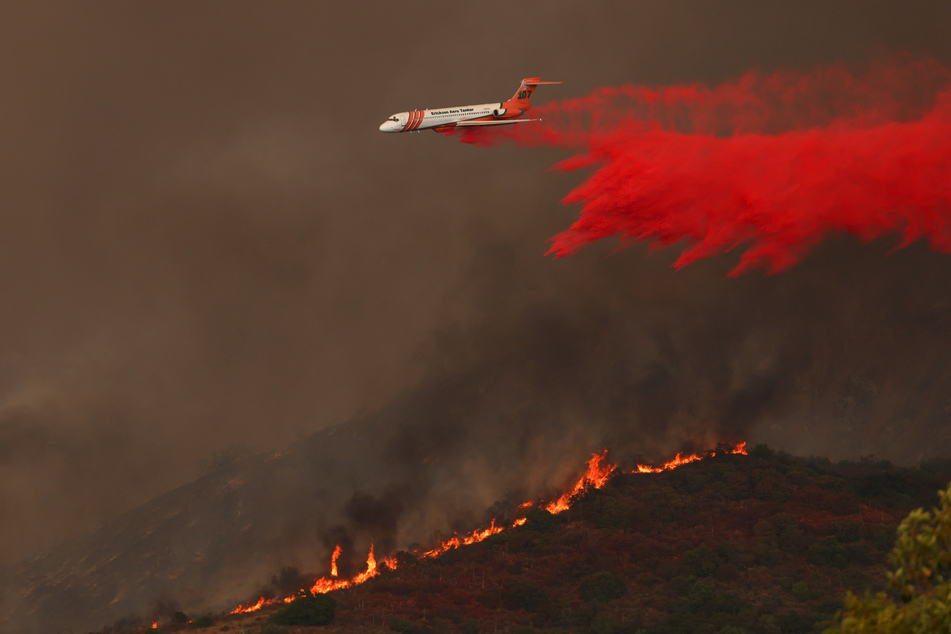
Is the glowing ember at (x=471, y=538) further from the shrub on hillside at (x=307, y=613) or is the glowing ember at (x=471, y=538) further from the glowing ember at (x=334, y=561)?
the shrub on hillside at (x=307, y=613)

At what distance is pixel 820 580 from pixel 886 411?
59.3 meters

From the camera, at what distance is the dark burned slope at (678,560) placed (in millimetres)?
87688

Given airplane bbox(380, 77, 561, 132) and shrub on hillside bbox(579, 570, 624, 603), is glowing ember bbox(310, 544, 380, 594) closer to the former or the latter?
shrub on hillside bbox(579, 570, 624, 603)

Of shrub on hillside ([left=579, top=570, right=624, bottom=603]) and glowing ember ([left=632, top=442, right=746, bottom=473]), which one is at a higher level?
glowing ember ([left=632, top=442, right=746, bottom=473])

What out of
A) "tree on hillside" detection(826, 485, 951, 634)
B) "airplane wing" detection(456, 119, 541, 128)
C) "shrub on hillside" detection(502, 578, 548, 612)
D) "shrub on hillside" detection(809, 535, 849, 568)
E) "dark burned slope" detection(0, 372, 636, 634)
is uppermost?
"airplane wing" detection(456, 119, 541, 128)

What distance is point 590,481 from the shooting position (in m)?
131

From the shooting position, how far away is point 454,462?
141250 millimetres

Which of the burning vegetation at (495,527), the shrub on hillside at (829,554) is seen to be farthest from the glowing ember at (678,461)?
the shrub on hillside at (829,554)

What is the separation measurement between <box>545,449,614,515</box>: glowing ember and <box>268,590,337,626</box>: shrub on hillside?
42046mm

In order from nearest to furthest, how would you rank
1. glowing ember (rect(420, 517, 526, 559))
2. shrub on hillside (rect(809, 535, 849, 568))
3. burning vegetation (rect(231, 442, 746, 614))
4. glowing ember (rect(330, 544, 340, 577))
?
shrub on hillside (rect(809, 535, 849, 568))
burning vegetation (rect(231, 442, 746, 614))
glowing ember (rect(420, 517, 526, 559))
glowing ember (rect(330, 544, 340, 577))

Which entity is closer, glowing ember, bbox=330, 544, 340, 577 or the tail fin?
the tail fin

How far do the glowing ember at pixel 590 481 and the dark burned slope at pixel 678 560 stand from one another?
10.7 feet

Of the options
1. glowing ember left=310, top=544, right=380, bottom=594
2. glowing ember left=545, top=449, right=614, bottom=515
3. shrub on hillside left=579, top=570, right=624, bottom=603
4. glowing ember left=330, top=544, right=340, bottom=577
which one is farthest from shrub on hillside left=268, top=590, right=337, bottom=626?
glowing ember left=545, top=449, right=614, bottom=515

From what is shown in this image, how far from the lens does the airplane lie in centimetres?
8356
